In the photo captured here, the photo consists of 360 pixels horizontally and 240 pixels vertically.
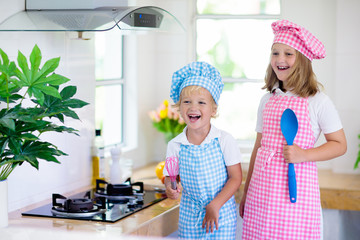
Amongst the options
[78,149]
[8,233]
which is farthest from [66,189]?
[8,233]

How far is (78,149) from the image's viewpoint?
8.75 feet

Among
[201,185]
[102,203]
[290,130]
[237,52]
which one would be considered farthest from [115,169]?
[237,52]

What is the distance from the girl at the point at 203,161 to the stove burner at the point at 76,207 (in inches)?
12.7

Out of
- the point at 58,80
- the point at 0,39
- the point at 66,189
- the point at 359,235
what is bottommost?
the point at 359,235

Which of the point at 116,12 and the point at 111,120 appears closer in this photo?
the point at 116,12

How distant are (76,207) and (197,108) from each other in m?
0.62

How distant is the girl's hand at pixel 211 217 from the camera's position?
2.01 meters

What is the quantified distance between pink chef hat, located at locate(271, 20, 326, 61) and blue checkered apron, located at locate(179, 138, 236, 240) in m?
0.44

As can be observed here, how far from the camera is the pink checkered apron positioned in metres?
2.06

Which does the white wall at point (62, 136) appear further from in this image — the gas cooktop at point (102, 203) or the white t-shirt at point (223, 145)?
the white t-shirt at point (223, 145)

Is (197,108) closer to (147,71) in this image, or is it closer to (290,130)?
(290,130)

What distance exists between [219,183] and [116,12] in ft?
2.41

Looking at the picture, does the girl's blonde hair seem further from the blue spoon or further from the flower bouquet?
the flower bouquet

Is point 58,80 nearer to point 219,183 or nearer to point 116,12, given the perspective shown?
point 116,12
